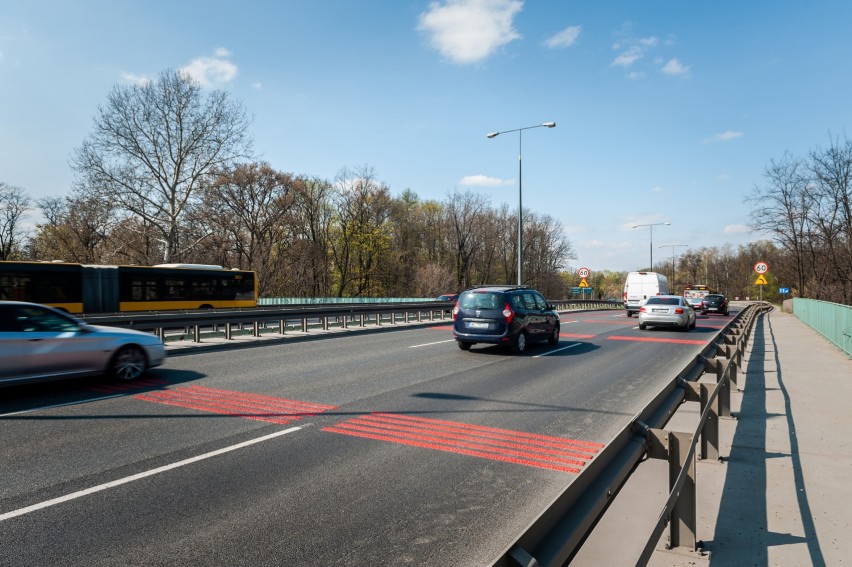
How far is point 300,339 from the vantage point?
17375 millimetres

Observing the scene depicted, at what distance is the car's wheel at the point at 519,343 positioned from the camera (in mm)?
13945

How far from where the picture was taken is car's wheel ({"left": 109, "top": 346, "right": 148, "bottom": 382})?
31.7ft

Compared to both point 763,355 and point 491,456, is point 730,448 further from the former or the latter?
point 763,355

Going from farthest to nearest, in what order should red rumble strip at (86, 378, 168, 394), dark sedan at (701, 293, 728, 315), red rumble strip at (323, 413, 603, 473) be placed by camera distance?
dark sedan at (701, 293, 728, 315)
red rumble strip at (86, 378, 168, 394)
red rumble strip at (323, 413, 603, 473)

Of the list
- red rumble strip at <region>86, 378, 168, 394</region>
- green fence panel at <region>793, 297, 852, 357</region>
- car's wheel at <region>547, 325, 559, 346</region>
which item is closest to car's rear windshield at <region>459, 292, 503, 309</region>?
car's wheel at <region>547, 325, 559, 346</region>

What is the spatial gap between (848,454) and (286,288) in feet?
165

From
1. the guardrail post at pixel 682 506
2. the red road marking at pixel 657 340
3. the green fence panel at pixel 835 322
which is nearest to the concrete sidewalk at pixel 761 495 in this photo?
the guardrail post at pixel 682 506

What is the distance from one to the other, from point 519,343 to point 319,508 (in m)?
10.3

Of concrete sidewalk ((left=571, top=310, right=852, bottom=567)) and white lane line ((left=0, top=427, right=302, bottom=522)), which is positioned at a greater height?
white lane line ((left=0, top=427, right=302, bottom=522))

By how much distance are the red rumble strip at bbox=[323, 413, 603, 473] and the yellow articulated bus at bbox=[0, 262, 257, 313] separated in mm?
21826

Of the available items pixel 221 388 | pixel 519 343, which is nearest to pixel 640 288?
pixel 519 343

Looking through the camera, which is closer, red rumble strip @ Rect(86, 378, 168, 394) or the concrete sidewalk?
the concrete sidewalk

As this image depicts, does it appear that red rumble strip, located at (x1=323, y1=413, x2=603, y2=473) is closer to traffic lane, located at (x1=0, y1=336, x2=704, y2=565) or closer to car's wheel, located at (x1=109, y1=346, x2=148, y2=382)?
traffic lane, located at (x1=0, y1=336, x2=704, y2=565)

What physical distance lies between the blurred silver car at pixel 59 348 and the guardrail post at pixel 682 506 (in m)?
9.21
